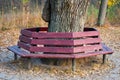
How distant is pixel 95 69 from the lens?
7.68m

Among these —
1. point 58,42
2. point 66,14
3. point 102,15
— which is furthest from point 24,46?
point 102,15

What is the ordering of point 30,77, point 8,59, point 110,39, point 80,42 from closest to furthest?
point 30,77, point 80,42, point 8,59, point 110,39

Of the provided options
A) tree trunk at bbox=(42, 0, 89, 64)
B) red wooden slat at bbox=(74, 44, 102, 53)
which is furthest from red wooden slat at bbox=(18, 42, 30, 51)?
red wooden slat at bbox=(74, 44, 102, 53)

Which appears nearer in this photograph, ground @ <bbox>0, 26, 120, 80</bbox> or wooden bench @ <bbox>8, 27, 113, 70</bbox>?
ground @ <bbox>0, 26, 120, 80</bbox>

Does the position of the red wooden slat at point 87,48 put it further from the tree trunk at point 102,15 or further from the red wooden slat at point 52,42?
the tree trunk at point 102,15

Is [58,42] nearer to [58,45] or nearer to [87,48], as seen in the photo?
[58,45]

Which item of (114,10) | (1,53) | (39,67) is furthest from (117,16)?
(39,67)

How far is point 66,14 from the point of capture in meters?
7.70

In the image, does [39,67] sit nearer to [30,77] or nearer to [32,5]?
[30,77]

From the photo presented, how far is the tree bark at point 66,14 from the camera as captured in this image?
7645 millimetres

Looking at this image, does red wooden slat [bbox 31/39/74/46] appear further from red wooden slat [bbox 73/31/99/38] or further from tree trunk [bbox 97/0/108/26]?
tree trunk [bbox 97/0/108/26]

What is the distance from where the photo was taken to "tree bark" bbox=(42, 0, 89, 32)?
7.64 metres

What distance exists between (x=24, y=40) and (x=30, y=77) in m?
1.09

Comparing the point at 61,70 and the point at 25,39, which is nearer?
the point at 61,70
